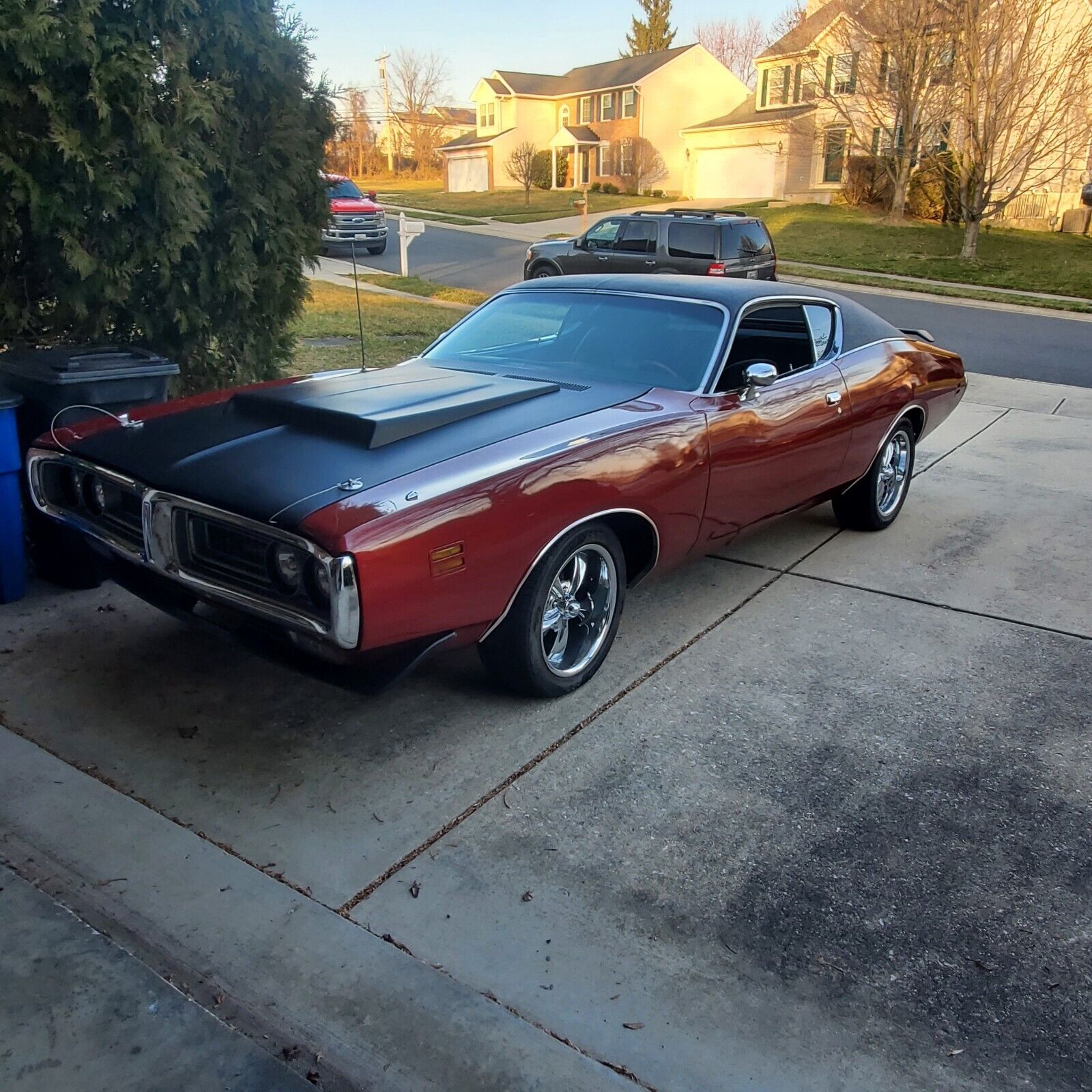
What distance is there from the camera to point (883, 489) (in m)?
6.17

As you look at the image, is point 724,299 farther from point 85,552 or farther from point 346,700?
point 85,552

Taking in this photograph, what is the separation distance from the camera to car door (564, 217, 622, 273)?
17.2m

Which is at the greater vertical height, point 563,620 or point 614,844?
point 563,620

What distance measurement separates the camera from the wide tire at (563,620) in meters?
3.67

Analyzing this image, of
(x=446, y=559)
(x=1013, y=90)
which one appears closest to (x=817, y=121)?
(x=1013, y=90)

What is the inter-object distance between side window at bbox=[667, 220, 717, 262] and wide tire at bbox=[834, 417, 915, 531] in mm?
10383

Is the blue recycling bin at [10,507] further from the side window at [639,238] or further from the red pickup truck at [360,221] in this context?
the red pickup truck at [360,221]

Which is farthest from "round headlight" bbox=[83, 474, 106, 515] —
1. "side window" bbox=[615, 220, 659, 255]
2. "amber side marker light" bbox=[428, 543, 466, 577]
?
"side window" bbox=[615, 220, 659, 255]

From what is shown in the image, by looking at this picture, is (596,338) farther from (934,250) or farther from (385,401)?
(934,250)

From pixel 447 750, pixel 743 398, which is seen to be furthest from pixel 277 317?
pixel 447 750

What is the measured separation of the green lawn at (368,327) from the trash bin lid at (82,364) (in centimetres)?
330

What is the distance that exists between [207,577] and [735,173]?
43439 mm

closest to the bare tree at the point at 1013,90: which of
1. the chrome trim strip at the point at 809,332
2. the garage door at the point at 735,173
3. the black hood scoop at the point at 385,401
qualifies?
the garage door at the point at 735,173

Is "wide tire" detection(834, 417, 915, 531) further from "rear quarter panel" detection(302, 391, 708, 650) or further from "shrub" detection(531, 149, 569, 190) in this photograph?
"shrub" detection(531, 149, 569, 190)
